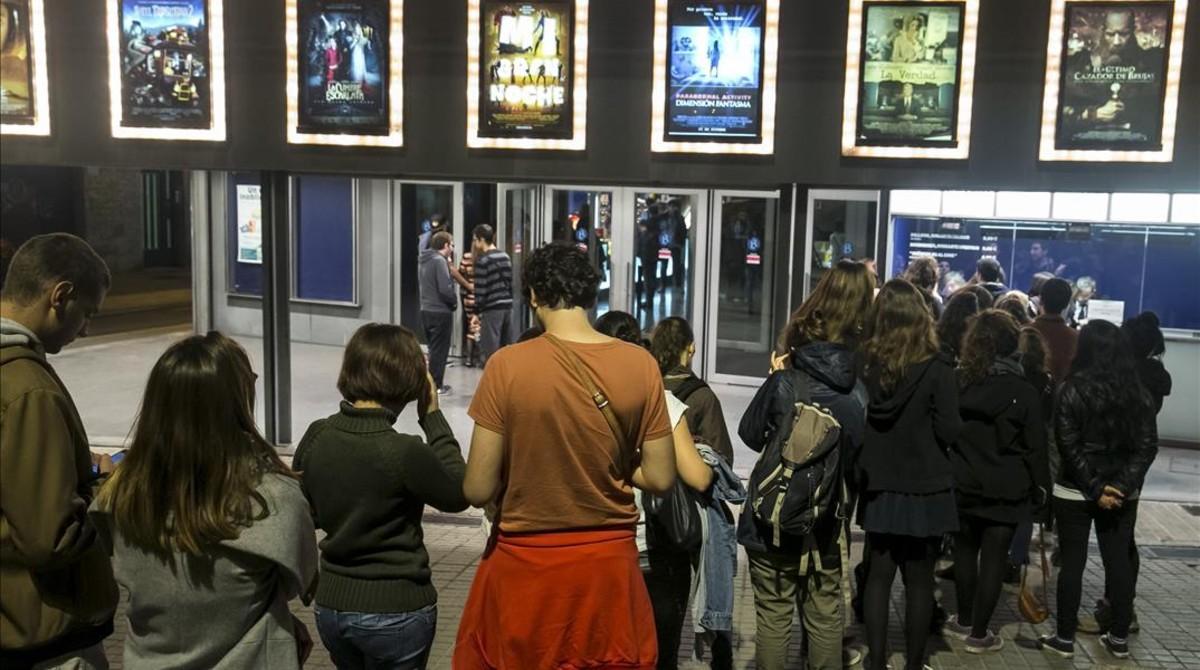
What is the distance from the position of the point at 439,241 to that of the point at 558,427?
8443 millimetres

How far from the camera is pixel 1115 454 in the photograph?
533cm

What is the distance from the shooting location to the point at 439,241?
11367 millimetres

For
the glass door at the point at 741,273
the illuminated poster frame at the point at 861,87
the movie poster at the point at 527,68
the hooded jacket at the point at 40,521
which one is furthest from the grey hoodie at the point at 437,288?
the hooded jacket at the point at 40,521

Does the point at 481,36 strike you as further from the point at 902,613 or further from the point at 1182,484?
the point at 1182,484

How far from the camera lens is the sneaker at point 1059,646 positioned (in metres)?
5.48

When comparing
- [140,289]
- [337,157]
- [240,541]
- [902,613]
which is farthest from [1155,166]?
[140,289]

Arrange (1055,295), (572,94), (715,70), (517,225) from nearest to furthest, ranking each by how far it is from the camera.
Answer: (1055,295), (715,70), (572,94), (517,225)

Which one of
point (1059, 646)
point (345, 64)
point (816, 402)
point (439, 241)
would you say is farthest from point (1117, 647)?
point (439, 241)

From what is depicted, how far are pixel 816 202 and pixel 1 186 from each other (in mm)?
19397

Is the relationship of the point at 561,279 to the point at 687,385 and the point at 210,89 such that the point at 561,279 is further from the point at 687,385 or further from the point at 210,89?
the point at 210,89

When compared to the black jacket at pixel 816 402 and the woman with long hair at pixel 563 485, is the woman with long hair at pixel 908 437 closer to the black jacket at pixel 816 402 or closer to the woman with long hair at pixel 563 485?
the black jacket at pixel 816 402

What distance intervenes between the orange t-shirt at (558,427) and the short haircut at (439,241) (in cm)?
823

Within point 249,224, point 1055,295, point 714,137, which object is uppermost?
point 714,137

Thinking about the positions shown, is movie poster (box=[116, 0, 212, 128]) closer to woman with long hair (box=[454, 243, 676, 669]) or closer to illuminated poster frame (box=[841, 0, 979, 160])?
illuminated poster frame (box=[841, 0, 979, 160])
